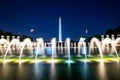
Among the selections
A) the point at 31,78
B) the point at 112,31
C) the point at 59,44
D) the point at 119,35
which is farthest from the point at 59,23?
the point at 31,78

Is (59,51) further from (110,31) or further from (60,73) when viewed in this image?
(110,31)

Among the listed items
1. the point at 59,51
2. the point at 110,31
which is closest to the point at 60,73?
the point at 59,51


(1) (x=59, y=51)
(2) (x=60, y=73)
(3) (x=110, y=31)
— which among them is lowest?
(2) (x=60, y=73)

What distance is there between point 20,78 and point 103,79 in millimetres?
3411

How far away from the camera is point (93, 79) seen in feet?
36.0

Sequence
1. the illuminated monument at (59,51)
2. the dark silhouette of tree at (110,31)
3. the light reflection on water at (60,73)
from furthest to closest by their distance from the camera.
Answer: the dark silhouette of tree at (110,31) → the illuminated monument at (59,51) → the light reflection on water at (60,73)

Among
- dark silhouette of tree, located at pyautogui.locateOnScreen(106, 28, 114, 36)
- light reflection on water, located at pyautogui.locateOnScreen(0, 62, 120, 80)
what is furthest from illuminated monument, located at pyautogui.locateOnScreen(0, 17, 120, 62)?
dark silhouette of tree, located at pyautogui.locateOnScreen(106, 28, 114, 36)

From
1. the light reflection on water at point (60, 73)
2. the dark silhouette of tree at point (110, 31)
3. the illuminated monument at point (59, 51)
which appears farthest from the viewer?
the dark silhouette of tree at point (110, 31)

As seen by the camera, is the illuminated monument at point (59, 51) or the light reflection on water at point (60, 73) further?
the illuminated monument at point (59, 51)

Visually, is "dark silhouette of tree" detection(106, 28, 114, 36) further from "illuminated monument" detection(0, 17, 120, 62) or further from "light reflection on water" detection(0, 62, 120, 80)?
"light reflection on water" detection(0, 62, 120, 80)

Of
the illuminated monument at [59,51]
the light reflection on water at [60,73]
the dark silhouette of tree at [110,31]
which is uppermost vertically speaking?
the dark silhouette of tree at [110,31]

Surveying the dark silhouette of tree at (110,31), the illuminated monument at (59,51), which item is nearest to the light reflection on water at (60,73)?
the illuminated monument at (59,51)

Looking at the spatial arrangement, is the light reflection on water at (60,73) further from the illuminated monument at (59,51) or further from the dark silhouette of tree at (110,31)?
the dark silhouette of tree at (110,31)

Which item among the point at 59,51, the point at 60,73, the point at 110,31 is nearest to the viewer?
the point at 60,73
